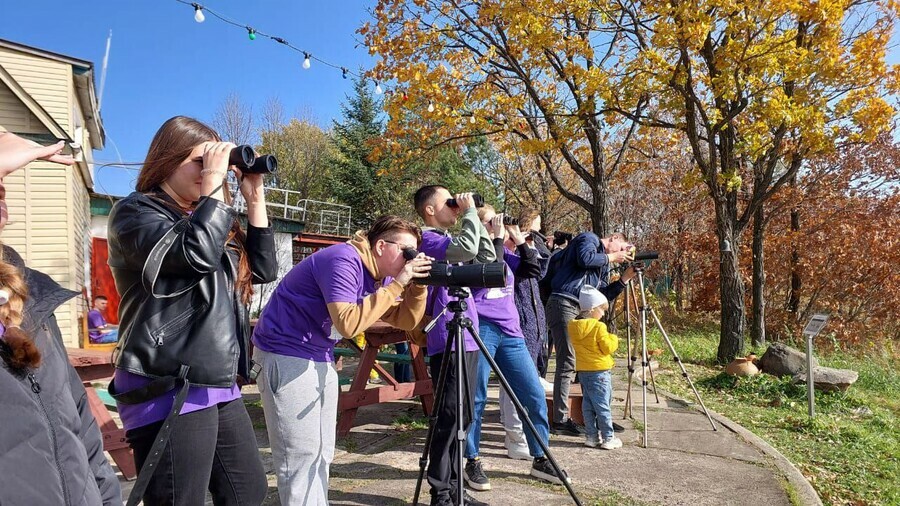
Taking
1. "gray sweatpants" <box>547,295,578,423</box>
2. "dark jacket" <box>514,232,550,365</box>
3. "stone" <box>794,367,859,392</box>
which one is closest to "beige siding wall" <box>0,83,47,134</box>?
"dark jacket" <box>514,232,550,365</box>

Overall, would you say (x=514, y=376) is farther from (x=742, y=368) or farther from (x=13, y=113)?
(x=13, y=113)

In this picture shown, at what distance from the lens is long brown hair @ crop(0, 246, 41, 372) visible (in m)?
1.19

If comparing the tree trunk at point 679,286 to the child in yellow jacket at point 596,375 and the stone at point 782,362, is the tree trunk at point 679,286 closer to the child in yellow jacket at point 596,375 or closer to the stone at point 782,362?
the stone at point 782,362

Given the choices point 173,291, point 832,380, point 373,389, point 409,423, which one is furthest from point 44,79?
point 832,380

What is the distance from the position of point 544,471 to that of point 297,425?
223 centimetres

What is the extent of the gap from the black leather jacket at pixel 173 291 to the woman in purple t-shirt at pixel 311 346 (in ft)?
1.81

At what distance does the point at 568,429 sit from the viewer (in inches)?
210

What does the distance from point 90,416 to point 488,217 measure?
319cm

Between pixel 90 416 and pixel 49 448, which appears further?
pixel 90 416

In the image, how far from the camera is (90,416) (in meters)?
1.56

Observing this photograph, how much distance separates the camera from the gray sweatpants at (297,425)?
95.6 inches

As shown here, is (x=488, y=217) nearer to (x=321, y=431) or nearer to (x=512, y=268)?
(x=512, y=268)

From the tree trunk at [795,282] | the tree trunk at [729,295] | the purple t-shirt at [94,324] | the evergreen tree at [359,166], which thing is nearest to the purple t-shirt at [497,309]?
the tree trunk at [729,295]

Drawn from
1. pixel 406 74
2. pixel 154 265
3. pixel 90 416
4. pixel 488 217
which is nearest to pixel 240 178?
pixel 154 265
